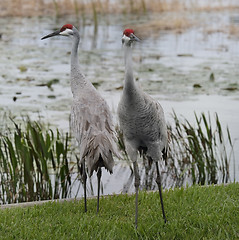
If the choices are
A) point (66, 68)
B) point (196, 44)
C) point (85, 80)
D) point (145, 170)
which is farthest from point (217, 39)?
point (85, 80)

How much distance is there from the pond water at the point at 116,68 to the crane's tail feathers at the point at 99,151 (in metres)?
1.84

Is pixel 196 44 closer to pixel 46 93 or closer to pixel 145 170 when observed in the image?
pixel 46 93

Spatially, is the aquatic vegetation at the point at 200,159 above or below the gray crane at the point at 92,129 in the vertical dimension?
below

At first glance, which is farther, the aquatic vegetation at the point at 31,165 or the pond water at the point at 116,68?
the pond water at the point at 116,68

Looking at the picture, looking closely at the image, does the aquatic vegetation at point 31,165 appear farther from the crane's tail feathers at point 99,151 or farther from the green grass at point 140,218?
the crane's tail feathers at point 99,151

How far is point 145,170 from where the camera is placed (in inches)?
256

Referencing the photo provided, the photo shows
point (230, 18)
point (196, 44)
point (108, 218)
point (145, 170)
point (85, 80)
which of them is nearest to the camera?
point (108, 218)

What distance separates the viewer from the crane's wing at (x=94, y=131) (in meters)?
4.70

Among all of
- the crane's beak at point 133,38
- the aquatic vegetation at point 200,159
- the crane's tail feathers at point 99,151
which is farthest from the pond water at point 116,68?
the crane's beak at point 133,38

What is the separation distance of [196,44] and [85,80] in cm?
997

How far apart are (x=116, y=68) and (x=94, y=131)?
7055 mm

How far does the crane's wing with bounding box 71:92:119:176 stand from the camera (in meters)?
4.70

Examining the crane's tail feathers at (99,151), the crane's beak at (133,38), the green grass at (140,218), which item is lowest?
the green grass at (140,218)

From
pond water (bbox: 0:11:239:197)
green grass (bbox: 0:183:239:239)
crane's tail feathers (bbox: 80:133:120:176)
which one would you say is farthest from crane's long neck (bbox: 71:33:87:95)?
pond water (bbox: 0:11:239:197)
